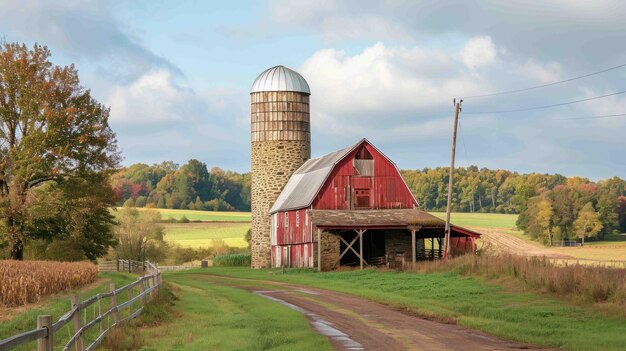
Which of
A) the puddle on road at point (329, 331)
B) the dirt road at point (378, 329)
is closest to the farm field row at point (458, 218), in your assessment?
the dirt road at point (378, 329)

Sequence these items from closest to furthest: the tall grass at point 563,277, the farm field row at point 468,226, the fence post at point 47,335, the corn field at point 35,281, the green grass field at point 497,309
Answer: the fence post at point 47,335 → the green grass field at point 497,309 → the tall grass at point 563,277 → the corn field at point 35,281 → the farm field row at point 468,226

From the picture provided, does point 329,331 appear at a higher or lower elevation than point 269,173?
lower

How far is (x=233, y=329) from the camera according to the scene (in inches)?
838

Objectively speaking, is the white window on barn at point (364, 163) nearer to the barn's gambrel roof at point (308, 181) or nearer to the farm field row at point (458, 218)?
the barn's gambrel roof at point (308, 181)

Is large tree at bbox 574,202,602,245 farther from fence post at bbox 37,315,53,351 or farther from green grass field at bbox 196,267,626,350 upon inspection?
fence post at bbox 37,315,53,351

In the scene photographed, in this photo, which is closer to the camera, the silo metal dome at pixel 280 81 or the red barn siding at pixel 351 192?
the red barn siding at pixel 351 192

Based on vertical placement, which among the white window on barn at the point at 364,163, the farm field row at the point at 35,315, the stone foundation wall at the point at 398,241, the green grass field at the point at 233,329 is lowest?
the green grass field at the point at 233,329

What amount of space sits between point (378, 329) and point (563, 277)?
28.8ft

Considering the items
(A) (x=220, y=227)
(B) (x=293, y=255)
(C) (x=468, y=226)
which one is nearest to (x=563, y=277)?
(B) (x=293, y=255)

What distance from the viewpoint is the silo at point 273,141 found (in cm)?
7112

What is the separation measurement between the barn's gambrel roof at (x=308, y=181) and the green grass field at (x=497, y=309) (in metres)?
19.1

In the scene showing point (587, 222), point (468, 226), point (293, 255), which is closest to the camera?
point (293, 255)

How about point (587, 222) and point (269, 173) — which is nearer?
point (269, 173)

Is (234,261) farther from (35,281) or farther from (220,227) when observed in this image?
(35,281)
